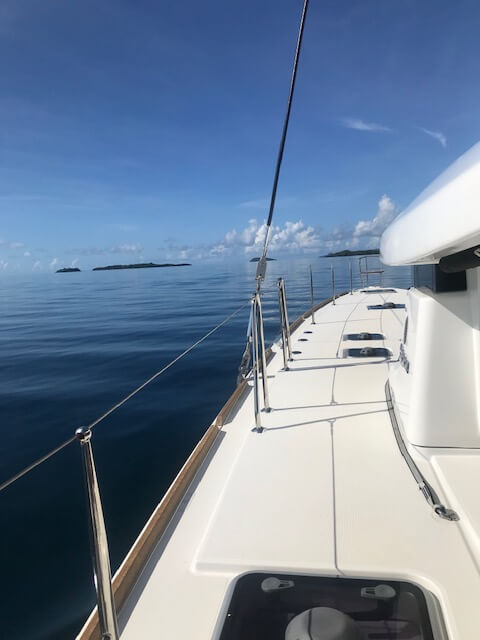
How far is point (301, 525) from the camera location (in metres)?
1.57

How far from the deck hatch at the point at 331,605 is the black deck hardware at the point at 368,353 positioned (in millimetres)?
2792

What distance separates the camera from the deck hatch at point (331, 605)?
3.59ft

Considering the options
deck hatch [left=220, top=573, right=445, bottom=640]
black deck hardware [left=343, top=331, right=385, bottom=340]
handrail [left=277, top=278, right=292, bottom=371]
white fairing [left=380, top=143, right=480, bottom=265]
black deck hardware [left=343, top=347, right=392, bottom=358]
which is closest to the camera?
white fairing [left=380, top=143, right=480, bottom=265]

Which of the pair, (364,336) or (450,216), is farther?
(364,336)

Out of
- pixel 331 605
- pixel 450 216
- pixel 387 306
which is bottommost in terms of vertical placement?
pixel 331 605

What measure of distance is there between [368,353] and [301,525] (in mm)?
2621

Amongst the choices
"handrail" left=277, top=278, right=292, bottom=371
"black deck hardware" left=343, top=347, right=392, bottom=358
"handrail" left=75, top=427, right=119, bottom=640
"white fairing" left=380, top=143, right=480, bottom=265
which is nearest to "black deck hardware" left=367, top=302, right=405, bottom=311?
"black deck hardware" left=343, top=347, right=392, bottom=358

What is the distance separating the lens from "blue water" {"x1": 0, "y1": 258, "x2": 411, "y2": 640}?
6.18 feet

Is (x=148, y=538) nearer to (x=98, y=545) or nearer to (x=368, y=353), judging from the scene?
(x=98, y=545)

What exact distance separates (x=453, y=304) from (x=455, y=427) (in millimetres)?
558

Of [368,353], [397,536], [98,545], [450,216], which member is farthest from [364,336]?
[98,545]

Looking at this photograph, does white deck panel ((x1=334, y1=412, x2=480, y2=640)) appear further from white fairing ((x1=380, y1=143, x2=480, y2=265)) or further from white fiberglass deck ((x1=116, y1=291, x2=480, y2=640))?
white fairing ((x1=380, y1=143, x2=480, y2=265))

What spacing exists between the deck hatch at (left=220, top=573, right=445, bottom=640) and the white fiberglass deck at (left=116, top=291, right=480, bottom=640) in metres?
0.04

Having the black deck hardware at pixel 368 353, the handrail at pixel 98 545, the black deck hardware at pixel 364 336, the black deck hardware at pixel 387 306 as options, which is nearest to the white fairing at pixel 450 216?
the handrail at pixel 98 545
